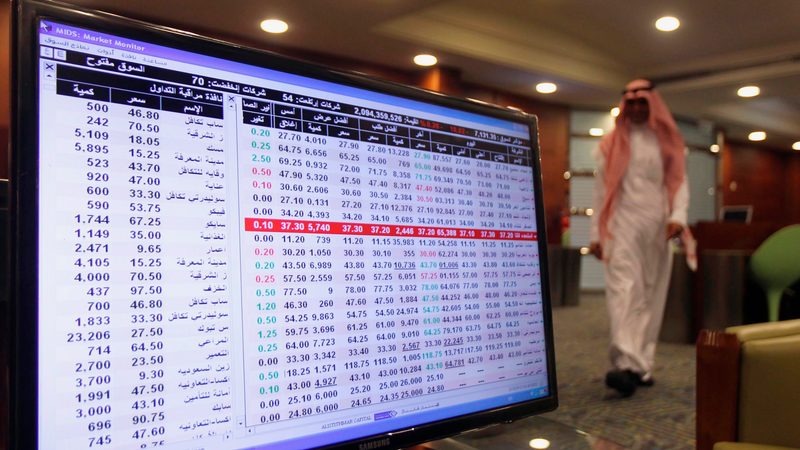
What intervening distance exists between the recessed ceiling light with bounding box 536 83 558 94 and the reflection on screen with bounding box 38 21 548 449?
6636mm

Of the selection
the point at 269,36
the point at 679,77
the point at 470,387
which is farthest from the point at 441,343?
the point at 679,77

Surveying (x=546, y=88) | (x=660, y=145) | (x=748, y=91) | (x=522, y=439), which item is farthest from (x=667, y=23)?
(x=522, y=439)

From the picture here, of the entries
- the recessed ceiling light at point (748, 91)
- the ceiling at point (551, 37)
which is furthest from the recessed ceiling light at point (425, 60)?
the recessed ceiling light at point (748, 91)

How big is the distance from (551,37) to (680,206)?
3795 mm

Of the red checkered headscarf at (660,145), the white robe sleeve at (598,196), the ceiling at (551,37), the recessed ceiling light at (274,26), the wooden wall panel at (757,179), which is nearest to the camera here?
the red checkered headscarf at (660,145)

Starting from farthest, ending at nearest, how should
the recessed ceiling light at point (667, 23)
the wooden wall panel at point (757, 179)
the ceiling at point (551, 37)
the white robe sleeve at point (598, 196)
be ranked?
the wooden wall panel at point (757, 179)
the recessed ceiling light at point (667, 23)
the ceiling at point (551, 37)
the white robe sleeve at point (598, 196)

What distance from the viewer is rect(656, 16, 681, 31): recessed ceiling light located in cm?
531

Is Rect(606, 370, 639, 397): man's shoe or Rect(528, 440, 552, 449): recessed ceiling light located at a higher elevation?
Rect(528, 440, 552, 449): recessed ceiling light

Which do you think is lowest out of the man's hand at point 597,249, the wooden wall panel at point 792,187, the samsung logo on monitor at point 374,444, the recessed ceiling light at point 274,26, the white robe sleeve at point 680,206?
the samsung logo on monitor at point 374,444

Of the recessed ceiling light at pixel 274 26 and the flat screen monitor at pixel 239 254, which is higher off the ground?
the recessed ceiling light at pixel 274 26

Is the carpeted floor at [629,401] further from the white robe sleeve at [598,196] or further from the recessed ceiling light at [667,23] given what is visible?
the recessed ceiling light at [667,23]

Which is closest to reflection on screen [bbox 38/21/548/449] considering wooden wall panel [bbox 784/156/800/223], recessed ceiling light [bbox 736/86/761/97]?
recessed ceiling light [bbox 736/86/761/97]

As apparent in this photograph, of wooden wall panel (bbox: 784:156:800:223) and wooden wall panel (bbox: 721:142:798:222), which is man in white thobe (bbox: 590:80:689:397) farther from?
wooden wall panel (bbox: 784:156:800:223)

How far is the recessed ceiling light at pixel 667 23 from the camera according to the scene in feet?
17.4
